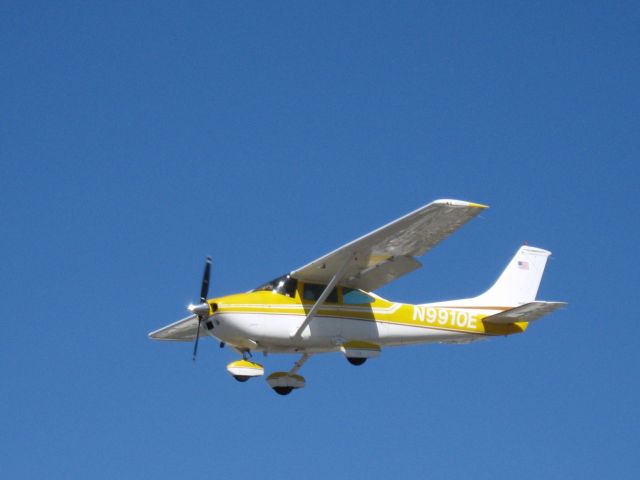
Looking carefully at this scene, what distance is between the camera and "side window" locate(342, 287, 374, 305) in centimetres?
2452

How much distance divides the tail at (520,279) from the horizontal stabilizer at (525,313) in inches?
28.1

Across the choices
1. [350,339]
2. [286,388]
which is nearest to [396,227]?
[350,339]

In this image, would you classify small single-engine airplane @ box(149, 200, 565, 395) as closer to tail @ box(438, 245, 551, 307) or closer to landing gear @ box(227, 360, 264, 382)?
landing gear @ box(227, 360, 264, 382)

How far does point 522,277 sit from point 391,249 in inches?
207

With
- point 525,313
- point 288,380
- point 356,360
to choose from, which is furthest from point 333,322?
point 525,313

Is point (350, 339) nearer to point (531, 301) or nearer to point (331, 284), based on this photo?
point (331, 284)

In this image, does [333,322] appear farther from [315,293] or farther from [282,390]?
[282,390]

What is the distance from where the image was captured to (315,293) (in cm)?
2434

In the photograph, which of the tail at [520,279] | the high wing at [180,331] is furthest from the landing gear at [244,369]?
the tail at [520,279]

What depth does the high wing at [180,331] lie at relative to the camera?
2784 cm

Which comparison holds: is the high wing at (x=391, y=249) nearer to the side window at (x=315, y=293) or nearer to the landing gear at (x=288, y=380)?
the side window at (x=315, y=293)

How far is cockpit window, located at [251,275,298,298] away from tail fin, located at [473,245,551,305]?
5.19 m

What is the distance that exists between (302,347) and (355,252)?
2.32 m

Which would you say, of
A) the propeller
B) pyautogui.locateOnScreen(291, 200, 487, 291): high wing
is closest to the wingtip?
pyautogui.locateOnScreen(291, 200, 487, 291): high wing
